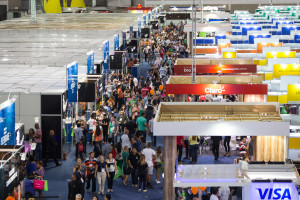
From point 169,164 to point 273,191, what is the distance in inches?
123

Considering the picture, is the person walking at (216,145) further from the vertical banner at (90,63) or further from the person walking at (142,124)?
the vertical banner at (90,63)

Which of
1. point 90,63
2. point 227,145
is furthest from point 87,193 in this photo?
point 90,63

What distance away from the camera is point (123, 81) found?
32875 millimetres

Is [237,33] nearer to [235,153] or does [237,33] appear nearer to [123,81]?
[123,81]

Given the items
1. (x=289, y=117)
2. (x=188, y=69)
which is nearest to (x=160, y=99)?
(x=188, y=69)

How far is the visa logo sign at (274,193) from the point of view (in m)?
12.2

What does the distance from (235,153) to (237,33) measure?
89.9 ft

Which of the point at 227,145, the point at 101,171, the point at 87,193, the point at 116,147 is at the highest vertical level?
the point at 116,147

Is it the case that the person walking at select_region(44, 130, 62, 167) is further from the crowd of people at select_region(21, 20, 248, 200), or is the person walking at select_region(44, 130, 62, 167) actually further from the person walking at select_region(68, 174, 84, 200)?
the person walking at select_region(68, 174, 84, 200)

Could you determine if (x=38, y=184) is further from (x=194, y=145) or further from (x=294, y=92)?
(x=294, y=92)

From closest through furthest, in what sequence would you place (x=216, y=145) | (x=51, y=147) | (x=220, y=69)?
1. (x=216, y=145)
2. (x=51, y=147)
3. (x=220, y=69)

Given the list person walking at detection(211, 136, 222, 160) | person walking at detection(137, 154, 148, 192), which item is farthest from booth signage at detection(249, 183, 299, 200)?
person walking at detection(211, 136, 222, 160)

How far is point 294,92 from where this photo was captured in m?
21.8

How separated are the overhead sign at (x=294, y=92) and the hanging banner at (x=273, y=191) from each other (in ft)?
32.0
